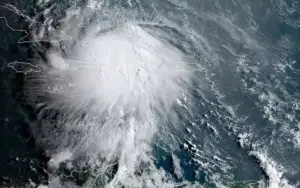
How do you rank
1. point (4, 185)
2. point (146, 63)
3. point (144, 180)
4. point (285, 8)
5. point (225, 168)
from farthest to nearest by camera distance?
point (285, 8) < point (146, 63) < point (225, 168) < point (144, 180) < point (4, 185)

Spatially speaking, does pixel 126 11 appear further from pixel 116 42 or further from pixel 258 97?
pixel 258 97

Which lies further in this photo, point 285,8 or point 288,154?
point 285,8

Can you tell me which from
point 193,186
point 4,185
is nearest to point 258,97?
point 193,186

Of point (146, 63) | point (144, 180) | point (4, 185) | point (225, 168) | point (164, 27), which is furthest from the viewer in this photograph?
point (164, 27)

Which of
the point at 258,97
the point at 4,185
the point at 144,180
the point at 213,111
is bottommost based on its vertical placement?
the point at 4,185

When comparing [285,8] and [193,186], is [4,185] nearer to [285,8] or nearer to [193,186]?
[193,186]

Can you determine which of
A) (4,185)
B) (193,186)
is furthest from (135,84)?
(4,185)

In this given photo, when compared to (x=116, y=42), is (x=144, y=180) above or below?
below
